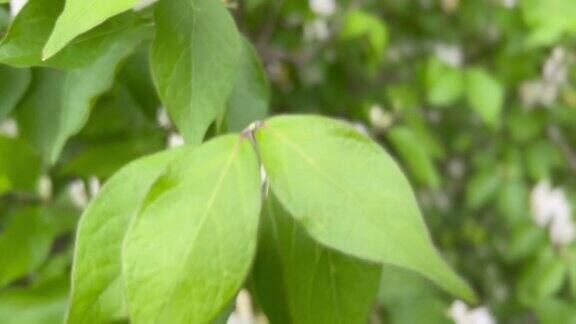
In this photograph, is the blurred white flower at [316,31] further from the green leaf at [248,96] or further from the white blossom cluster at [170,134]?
the green leaf at [248,96]

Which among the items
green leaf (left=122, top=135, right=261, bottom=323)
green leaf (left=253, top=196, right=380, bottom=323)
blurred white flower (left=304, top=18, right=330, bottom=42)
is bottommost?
blurred white flower (left=304, top=18, right=330, bottom=42)

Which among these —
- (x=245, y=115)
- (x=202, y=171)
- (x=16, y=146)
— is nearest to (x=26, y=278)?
(x=16, y=146)

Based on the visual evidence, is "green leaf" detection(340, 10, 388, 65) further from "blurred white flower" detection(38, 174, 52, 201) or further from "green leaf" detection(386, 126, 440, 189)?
"blurred white flower" detection(38, 174, 52, 201)

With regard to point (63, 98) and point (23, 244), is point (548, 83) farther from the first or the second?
point (63, 98)

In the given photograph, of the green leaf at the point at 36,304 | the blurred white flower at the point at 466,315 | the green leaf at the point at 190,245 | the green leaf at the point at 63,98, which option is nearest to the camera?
the green leaf at the point at 190,245

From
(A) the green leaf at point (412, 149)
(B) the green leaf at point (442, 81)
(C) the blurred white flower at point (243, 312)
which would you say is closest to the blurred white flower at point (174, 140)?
(C) the blurred white flower at point (243, 312)

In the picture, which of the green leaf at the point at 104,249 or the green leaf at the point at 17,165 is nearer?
the green leaf at the point at 104,249

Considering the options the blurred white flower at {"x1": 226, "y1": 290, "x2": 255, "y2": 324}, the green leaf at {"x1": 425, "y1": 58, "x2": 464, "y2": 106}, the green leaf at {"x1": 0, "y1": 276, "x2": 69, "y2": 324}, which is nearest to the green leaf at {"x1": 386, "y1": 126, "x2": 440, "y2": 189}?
the green leaf at {"x1": 425, "y1": 58, "x2": 464, "y2": 106}
